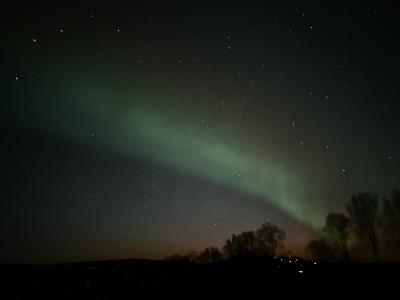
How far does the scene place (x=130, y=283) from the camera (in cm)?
1501

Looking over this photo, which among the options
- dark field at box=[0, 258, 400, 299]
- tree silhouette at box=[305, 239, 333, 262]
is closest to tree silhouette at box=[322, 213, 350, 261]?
tree silhouette at box=[305, 239, 333, 262]

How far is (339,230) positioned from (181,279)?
54459 millimetres

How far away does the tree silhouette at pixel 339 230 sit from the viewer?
61.3 meters

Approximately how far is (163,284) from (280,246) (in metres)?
70.2

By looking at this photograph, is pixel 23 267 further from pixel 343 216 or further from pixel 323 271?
pixel 343 216

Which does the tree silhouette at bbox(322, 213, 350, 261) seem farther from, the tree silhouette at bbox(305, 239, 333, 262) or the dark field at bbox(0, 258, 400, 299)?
the dark field at bbox(0, 258, 400, 299)

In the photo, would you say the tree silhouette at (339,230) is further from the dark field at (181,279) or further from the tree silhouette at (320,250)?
the dark field at (181,279)

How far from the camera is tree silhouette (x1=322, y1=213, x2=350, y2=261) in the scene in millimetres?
61341

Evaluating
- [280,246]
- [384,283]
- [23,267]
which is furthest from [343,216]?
[23,267]

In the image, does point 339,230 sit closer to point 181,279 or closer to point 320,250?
point 320,250

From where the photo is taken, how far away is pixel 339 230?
205 ft

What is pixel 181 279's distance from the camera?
53.5 feet

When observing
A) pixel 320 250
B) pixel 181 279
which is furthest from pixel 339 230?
pixel 181 279

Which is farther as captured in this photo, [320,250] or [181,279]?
[320,250]
